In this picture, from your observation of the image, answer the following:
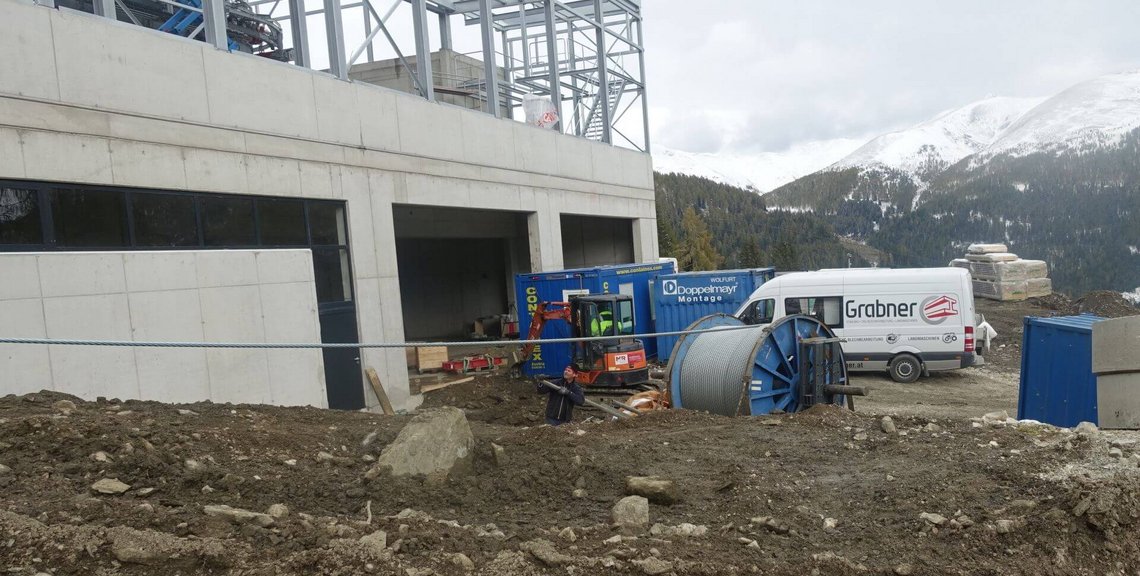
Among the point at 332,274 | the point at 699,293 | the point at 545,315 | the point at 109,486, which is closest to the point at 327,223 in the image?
the point at 332,274

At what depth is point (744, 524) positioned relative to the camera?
4789 mm

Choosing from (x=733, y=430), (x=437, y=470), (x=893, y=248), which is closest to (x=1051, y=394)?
(x=733, y=430)

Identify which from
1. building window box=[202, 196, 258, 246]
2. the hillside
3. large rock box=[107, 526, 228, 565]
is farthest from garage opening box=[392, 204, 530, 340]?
the hillside

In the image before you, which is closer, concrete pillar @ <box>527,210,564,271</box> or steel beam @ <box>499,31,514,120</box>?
concrete pillar @ <box>527,210,564,271</box>

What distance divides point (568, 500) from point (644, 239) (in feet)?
73.1

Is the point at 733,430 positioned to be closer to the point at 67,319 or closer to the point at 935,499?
the point at 935,499

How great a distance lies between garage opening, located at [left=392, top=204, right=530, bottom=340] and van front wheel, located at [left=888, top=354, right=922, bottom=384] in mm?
15338

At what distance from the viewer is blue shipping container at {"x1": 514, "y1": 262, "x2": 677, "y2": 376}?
1816 centimetres

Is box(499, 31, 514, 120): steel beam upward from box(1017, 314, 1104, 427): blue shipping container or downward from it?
upward

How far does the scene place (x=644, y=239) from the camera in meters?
27.3

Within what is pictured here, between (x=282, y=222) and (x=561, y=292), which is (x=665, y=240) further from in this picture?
(x=282, y=222)

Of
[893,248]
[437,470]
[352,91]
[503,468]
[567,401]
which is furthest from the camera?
[893,248]

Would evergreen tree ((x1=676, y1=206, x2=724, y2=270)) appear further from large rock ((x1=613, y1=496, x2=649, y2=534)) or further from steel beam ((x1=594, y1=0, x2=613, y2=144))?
large rock ((x1=613, y1=496, x2=649, y2=534))

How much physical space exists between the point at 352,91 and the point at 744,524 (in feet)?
39.2
